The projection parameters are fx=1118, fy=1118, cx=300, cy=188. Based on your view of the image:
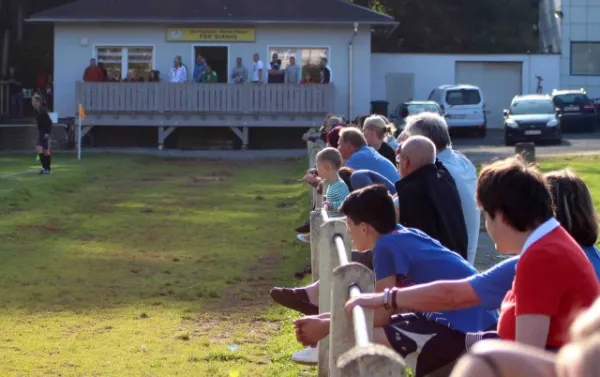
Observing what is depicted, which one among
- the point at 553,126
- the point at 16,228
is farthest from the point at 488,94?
the point at 16,228

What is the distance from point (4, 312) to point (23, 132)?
30574 mm

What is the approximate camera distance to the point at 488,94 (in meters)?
49.1

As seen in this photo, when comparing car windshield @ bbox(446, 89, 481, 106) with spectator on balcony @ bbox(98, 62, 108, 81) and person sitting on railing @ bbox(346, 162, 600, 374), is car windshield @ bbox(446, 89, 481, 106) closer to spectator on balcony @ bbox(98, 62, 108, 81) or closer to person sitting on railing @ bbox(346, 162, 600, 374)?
spectator on balcony @ bbox(98, 62, 108, 81)

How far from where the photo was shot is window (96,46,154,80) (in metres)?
40.8

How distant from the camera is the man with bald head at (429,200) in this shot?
731 cm

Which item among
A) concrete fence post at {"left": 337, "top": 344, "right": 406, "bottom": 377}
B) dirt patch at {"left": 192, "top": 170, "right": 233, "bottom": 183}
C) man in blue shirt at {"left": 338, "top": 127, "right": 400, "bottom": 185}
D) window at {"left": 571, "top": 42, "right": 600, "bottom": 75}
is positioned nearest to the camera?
concrete fence post at {"left": 337, "top": 344, "right": 406, "bottom": 377}

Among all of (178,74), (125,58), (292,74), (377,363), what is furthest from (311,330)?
(125,58)

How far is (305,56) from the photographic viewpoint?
41.1 meters

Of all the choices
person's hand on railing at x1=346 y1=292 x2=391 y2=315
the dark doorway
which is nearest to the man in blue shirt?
person's hand on railing at x1=346 y1=292 x2=391 y2=315

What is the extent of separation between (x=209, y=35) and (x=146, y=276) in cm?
2873

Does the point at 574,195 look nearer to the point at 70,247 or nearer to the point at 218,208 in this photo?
the point at 70,247

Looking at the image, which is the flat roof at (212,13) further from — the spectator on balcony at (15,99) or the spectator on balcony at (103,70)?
the spectator on balcony at (15,99)

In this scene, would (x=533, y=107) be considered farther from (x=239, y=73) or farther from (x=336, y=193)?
(x=336, y=193)

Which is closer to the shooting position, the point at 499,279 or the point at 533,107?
the point at 499,279
